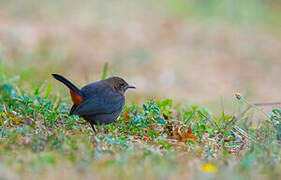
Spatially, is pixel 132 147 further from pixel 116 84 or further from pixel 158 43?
pixel 158 43

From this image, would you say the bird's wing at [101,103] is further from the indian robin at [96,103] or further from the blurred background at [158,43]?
the blurred background at [158,43]

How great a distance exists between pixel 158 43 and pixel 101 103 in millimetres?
7972

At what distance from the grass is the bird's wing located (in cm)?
19

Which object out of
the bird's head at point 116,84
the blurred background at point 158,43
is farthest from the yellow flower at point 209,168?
the blurred background at point 158,43

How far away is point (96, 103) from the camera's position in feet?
16.5

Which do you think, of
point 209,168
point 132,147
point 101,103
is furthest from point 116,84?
point 209,168

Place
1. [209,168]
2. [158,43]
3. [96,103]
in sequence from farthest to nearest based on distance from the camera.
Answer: [158,43] < [96,103] < [209,168]

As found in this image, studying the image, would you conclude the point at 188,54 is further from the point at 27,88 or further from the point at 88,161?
the point at 88,161

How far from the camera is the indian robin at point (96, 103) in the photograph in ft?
15.8

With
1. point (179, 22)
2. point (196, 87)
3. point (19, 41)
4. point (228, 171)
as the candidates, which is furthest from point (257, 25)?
point (228, 171)

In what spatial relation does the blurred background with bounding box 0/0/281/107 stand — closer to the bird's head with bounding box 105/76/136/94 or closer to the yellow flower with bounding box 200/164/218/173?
the bird's head with bounding box 105/76/136/94

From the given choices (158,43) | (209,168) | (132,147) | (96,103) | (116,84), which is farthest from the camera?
(158,43)

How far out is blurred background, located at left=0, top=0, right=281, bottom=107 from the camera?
424 inches

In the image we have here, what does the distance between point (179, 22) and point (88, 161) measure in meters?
11.4
